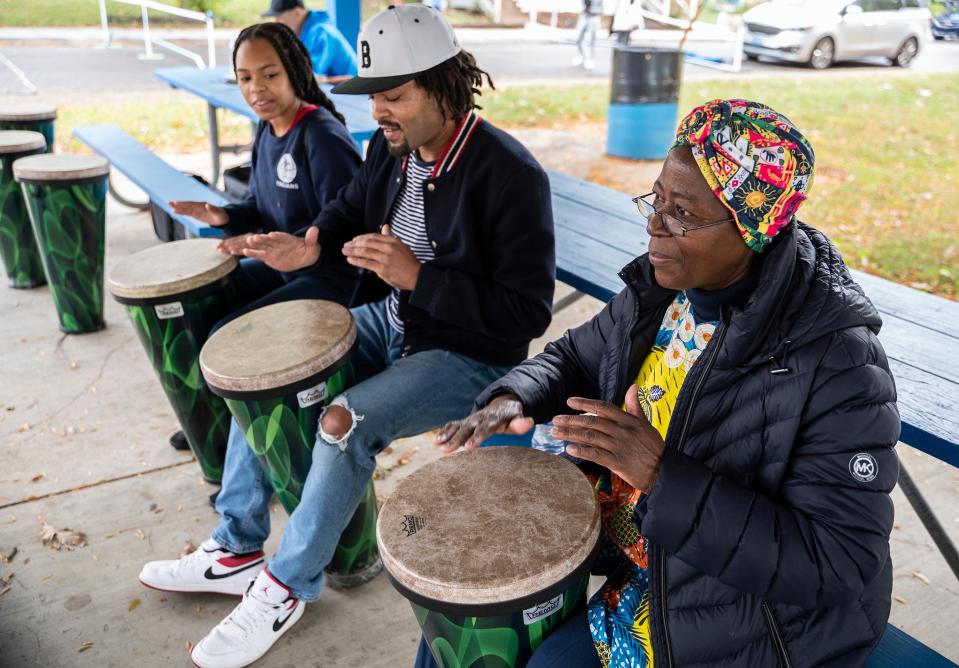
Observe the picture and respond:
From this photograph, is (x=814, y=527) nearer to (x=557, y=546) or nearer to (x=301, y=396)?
(x=557, y=546)

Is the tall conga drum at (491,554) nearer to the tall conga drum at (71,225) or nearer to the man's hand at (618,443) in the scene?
the man's hand at (618,443)

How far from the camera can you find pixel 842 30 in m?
15.1

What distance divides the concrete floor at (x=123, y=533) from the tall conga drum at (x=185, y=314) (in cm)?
29

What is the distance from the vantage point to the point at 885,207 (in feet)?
24.2

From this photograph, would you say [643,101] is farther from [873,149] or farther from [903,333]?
[903,333]

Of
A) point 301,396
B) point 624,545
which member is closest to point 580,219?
point 301,396

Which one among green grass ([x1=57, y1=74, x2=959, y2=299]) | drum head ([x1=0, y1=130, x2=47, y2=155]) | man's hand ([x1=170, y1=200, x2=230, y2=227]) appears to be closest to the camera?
man's hand ([x1=170, y1=200, x2=230, y2=227])

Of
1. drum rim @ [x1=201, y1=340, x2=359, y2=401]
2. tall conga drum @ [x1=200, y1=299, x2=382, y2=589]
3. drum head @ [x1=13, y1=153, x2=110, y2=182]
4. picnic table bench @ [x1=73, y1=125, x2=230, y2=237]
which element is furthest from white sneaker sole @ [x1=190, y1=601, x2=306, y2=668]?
drum head @ [x1=13, y1=153, x2=110, y2=182]

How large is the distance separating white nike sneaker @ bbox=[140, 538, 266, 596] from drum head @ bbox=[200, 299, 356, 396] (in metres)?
0.66

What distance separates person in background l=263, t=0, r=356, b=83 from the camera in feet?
18.9

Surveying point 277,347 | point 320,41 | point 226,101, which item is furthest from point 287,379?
point 320,41

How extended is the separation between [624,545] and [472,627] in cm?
42

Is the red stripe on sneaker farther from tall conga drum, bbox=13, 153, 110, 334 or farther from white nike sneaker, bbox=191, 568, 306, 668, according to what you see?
tall conga drum, bbox=13, 153, 110, 334

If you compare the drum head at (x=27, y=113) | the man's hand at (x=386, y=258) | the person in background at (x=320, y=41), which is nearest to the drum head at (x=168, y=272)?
the man's hand at (x=386, y=258)
